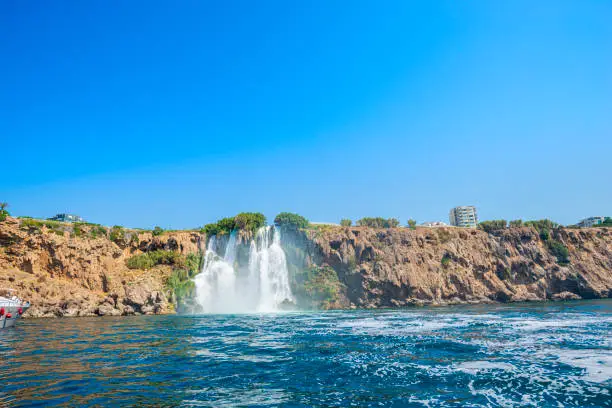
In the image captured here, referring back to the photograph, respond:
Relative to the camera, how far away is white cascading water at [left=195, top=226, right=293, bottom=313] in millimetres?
59125

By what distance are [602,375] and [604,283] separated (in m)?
73.3

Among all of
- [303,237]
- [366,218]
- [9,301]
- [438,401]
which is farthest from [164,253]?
[438,401]

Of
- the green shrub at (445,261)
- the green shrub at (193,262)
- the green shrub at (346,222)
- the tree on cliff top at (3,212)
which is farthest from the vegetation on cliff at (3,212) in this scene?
the green shrub at (445,261)

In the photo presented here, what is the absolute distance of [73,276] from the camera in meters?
54.9

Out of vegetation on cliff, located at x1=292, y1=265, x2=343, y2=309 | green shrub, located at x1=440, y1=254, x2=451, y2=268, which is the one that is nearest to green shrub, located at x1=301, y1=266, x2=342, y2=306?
vegetation on cliff, located at x1=292, y1=265, x2=343, y2=309

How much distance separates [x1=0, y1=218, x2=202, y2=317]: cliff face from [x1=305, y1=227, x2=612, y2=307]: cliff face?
94.7 feet

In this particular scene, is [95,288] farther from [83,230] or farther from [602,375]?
[602,375]

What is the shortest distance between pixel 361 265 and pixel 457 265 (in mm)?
19009

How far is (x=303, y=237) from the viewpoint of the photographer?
68.2 m

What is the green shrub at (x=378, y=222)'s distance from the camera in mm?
81531

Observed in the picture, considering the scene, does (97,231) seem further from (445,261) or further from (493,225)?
(493,225)

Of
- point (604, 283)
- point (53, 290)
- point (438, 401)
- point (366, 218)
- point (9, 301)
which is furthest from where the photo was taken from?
point (366, 218)

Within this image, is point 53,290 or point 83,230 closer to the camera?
point 53,290

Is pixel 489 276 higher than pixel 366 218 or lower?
lower
